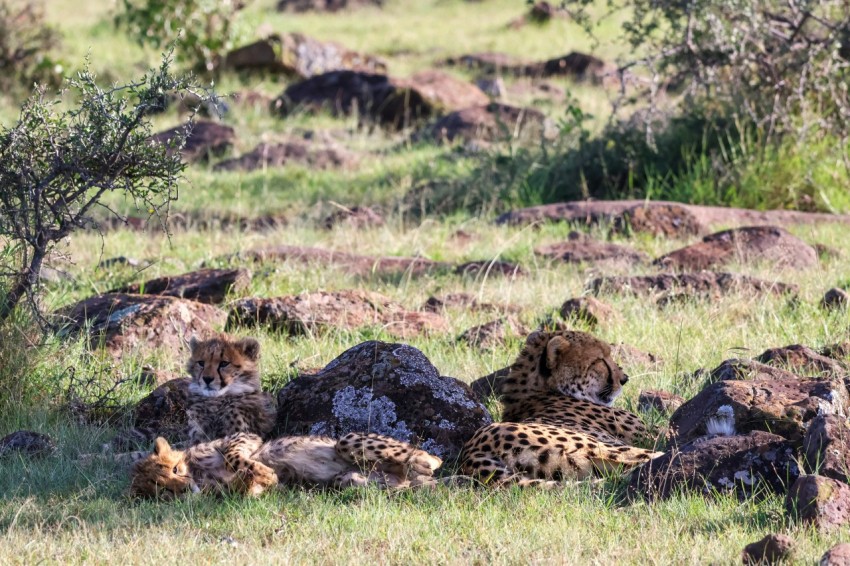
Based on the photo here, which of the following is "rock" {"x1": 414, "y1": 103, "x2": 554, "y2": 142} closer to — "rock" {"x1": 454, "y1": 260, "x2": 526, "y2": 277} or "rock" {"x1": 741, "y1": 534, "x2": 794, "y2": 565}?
"rock" {"x1": 454, "y1": 260, "x2": 526, "y2": 277}

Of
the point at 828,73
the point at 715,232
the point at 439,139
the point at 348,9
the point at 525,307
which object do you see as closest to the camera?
the point at 525,307

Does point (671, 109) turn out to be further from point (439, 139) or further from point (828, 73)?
point (439, 139)

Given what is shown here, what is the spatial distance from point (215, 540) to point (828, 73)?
992cm

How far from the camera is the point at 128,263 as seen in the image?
1018 cm

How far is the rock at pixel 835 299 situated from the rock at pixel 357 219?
4.75 metres

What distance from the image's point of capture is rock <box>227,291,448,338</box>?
8125mm

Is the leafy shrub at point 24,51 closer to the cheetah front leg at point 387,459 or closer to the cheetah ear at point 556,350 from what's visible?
the cheetah ear at point 556,350

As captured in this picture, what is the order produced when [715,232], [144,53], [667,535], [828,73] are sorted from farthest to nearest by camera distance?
[144,53] → [828,73] → [715,232] → [667,535]

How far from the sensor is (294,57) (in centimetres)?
2217

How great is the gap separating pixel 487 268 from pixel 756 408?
4493mm

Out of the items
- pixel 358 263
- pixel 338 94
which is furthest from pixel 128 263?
pixel 338 94

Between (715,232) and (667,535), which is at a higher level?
(667,535)

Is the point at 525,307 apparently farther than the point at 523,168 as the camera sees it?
No

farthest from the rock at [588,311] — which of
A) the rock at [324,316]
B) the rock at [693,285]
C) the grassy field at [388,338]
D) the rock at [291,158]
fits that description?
the rock at [291,158]
